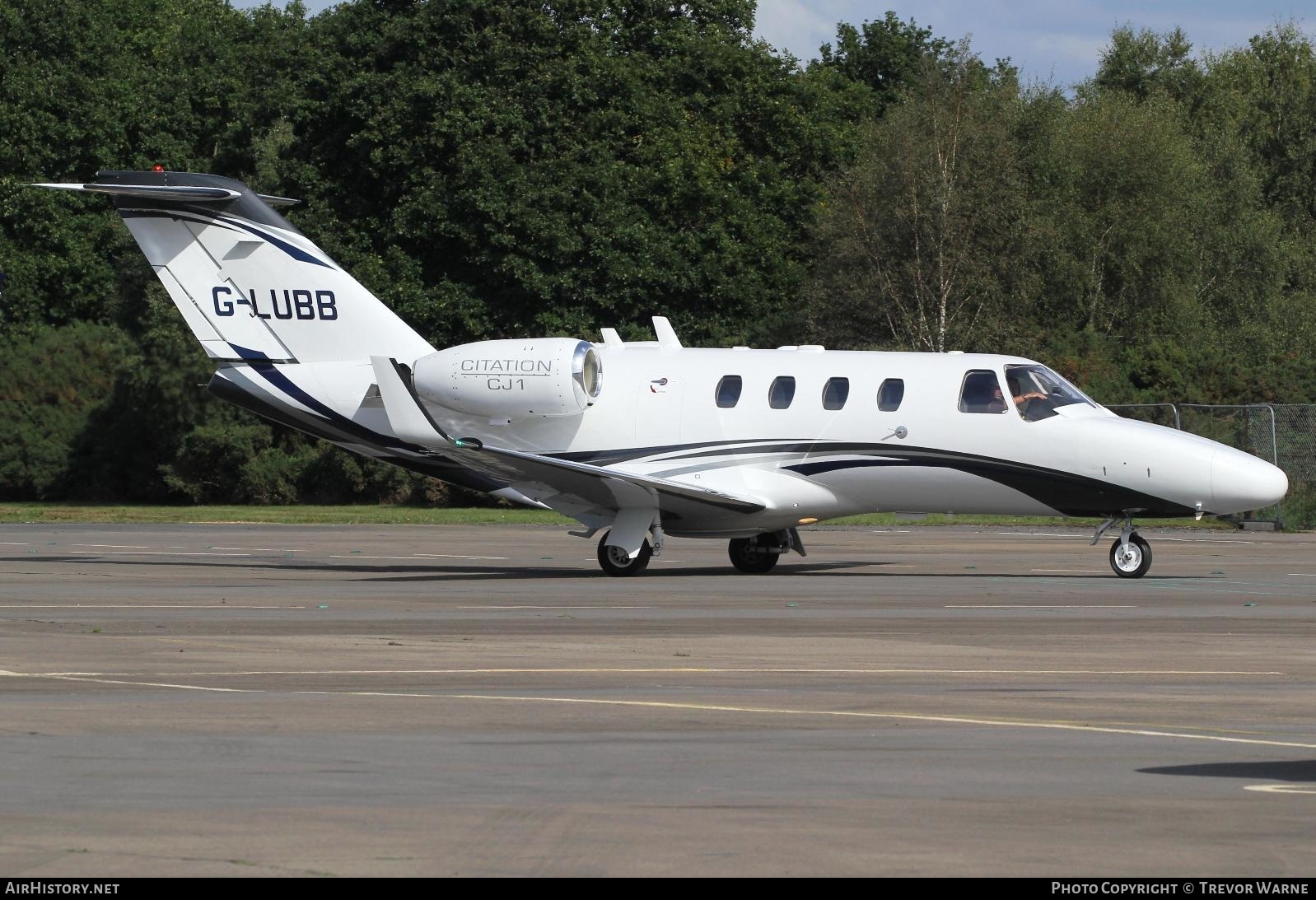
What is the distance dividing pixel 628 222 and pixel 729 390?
98.4ft

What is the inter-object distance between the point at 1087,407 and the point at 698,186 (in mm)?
34307

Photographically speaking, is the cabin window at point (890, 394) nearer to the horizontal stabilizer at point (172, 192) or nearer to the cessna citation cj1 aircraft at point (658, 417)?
the cessna citation cj1 aircraft at point (658, 417)

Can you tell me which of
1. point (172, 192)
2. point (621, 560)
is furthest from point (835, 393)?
point (172, 192)

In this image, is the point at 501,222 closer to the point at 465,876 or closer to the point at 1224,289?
the point at 1224,289

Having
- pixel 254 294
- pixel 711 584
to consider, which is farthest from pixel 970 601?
pixel 254 294

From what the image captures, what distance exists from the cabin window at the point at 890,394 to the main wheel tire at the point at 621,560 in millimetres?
3575

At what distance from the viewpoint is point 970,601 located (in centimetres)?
1945

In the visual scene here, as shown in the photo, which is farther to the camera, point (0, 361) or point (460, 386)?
point (0, 361)

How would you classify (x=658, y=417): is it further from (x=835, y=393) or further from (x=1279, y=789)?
(x=1279, y=789)

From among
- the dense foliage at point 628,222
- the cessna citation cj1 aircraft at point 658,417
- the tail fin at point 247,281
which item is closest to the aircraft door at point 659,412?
the cessna citation cj1 aircraft at point 658,417

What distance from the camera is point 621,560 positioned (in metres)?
23.3

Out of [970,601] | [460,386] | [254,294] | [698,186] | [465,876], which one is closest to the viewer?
[465,876]

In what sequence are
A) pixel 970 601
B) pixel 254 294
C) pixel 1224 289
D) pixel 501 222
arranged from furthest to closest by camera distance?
pixel 1224 289 < pixel 501 222 < pixel 254 294 < pixel 970 601

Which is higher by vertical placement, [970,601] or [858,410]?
[858,410]
